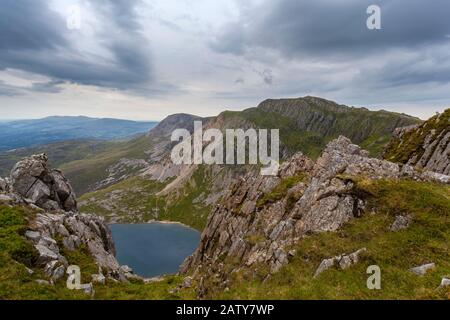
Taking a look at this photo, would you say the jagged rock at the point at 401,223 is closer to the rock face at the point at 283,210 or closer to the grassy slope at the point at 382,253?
the grassy slope at the point at 382,253

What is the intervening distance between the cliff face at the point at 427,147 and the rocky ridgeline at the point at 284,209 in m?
35.9

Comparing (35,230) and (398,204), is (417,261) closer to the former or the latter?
(398,204)

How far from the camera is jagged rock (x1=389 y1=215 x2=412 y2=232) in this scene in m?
30.7

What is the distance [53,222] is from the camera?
3941cm

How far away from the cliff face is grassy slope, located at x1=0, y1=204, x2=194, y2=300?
76767 millimetres

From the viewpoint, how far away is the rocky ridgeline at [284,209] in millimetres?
36812

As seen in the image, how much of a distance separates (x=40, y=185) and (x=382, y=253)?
51170 mm

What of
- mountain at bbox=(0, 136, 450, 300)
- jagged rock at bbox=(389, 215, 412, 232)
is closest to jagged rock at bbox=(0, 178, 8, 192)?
mountain at bbox=(0, 136, 450, 300)

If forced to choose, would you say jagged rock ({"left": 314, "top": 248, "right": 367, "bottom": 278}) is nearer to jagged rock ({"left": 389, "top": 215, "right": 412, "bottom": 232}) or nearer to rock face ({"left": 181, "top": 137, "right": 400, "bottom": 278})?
rock face ({"left": 181, "top": 137, "right": 400, "bottom": 278})

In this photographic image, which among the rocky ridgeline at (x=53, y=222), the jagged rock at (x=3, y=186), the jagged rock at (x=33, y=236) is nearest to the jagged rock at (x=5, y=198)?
the rocky ridgeline at (x=53, y=222)

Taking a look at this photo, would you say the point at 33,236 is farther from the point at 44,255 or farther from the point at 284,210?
the point at 284,210

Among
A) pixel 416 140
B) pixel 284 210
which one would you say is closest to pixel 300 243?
pixel 284 210
